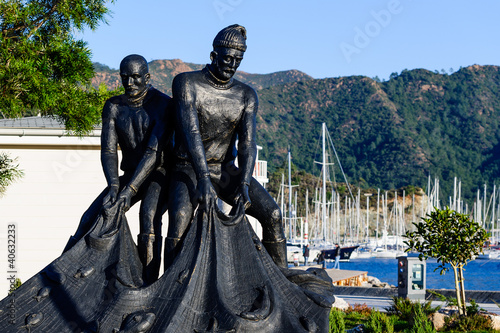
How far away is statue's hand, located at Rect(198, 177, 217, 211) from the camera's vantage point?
17.7ft

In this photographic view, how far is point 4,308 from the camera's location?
5480 mm

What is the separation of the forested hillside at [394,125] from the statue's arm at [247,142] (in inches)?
3573

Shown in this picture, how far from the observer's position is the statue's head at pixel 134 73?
5.99 metres

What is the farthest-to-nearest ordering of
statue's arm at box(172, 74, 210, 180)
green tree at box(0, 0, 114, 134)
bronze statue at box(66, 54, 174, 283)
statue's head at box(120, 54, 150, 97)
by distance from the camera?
green tree at box(0, 0, 114, 134) < statue's head at box(120, 54, 150, 97) < bronze statue at box(66, 54, 174, 283) < statue's arm at box(172, 74, 210, 180)

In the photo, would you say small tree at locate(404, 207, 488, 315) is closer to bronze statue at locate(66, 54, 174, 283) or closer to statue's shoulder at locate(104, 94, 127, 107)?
bronze statue at locate(66, 54, 174, 283)

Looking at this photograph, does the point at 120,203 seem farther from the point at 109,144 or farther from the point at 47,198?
the point at 47,198

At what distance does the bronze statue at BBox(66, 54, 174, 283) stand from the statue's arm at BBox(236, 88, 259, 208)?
67cm

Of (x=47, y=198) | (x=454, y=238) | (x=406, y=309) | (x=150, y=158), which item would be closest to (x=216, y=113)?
(x=150, y=158)

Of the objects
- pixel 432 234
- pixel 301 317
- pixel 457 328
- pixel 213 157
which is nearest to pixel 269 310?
pixel 301 317

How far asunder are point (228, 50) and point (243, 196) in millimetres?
1242

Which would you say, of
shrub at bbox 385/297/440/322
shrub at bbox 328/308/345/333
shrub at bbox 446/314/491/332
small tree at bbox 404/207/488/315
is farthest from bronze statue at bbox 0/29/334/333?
small tree at bbox 404/207/488/315

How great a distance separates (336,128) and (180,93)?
11476 cm

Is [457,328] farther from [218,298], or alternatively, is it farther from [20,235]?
[20,235]

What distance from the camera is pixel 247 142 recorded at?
19.4 ft
